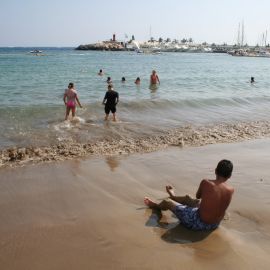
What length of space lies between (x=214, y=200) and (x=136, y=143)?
17.2 feet

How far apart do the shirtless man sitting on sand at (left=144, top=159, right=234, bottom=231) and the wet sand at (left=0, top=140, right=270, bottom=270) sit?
0.15 metres

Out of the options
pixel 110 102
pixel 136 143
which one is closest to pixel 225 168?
pixel 136 143

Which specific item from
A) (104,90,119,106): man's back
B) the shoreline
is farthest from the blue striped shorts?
(104,90,119,106): man's back

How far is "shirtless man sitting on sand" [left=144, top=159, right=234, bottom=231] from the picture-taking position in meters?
5.31

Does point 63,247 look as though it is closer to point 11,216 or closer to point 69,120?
point 11,216

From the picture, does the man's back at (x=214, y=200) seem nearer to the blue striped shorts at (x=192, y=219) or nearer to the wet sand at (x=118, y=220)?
the blue striped shorts at (x=192, y=219)

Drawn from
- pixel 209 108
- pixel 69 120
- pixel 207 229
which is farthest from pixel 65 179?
pixel 209 108

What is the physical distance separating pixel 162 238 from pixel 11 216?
2255 mm

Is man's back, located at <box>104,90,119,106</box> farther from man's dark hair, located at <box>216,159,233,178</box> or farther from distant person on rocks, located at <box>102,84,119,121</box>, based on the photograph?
man's dark hair, located at <box>216,159,233,178</box>

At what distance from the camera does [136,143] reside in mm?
10398

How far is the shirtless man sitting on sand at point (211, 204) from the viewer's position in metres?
5.31

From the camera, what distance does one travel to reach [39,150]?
367 inches

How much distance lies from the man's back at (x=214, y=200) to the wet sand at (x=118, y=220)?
251mm

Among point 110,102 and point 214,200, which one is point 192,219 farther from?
point 110,102
